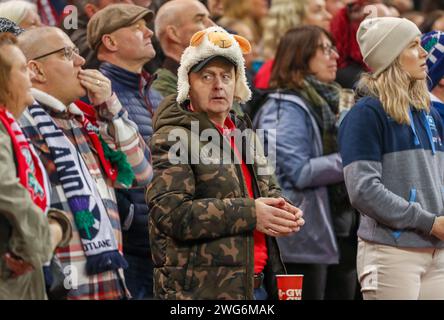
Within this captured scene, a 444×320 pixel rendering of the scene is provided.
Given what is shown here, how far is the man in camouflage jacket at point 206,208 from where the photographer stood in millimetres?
4711

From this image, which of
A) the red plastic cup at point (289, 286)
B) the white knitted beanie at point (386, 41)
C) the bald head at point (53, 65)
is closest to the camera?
the red plastic cup at point (289, 286)

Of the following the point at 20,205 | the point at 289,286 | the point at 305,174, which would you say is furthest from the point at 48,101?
the point at 305,174

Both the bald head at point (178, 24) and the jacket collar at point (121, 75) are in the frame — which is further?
the bald head at point (178, 24)

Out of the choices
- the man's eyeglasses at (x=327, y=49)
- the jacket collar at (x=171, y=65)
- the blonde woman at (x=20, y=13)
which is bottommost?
the man's eyeglasses at (x=327, y=49)

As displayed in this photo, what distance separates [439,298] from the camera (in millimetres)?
5438

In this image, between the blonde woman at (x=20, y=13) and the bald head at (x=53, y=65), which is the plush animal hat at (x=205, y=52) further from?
the blonde woman at (x=20, y=13)

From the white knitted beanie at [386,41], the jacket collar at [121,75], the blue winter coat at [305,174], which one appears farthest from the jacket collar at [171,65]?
the white knitted beanie at [386,41]

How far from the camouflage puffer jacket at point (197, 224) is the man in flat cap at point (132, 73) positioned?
108 cm

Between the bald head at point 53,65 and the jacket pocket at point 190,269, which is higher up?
the bald head at point 53,65

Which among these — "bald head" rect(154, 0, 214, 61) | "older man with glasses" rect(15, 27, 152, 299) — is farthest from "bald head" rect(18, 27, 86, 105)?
"bald head" rect(154, 0, 214, 61)

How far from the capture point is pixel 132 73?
20.0ft

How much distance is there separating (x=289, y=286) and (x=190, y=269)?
47cm

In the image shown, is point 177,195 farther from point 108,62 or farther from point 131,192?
point 108,62

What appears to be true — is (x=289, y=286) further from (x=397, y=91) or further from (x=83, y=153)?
(x=397, y=91)
